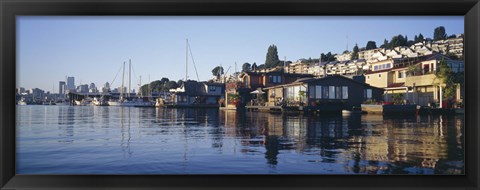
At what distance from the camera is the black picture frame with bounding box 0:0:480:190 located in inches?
130

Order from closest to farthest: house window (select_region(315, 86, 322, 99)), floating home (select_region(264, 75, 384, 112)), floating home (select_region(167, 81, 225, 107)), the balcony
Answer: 1. the balcony
2. floating home (select_region(167, 81, 225, 107))
3. floating home (select_region(264, 75, 384, 112))
4. house window (select_region(315, 86, 322, 99))

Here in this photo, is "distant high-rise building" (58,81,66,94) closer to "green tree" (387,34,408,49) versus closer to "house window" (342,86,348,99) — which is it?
"green tree" (387,34,408,49)

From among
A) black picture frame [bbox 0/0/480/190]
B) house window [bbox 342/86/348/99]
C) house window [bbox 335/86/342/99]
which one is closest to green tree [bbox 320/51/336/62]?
house window [bbox 342/86/348/99]

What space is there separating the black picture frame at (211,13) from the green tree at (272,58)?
223 centimetres

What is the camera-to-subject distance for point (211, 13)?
11.0 feet

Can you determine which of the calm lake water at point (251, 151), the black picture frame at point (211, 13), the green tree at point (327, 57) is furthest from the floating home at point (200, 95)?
the black picture frame at point (211, 13)

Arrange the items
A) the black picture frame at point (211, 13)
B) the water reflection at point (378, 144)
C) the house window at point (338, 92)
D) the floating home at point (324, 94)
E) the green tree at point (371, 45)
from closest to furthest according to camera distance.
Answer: the black picture frame at point (211, 13) < the water reflection at point (378, 144) < the green tree at point (371, 45) < the floating home at point (324, 94) < the house window at point (338, 92)

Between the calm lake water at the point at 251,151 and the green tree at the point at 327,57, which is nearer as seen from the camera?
the calm lake water at the point at 251,151

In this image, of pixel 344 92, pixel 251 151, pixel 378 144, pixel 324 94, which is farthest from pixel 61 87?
pixel 324 94

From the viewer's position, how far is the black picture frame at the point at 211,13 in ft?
10.8

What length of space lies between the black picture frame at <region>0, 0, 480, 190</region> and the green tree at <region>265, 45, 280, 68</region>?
223cm

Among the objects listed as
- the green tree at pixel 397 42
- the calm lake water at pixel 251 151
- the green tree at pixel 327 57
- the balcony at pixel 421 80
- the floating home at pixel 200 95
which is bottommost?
the calm lake water at pixel 251 151

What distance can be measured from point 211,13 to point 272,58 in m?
3.24

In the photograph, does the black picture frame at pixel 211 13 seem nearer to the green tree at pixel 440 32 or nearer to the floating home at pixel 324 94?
the green tree at pixel 440 32
